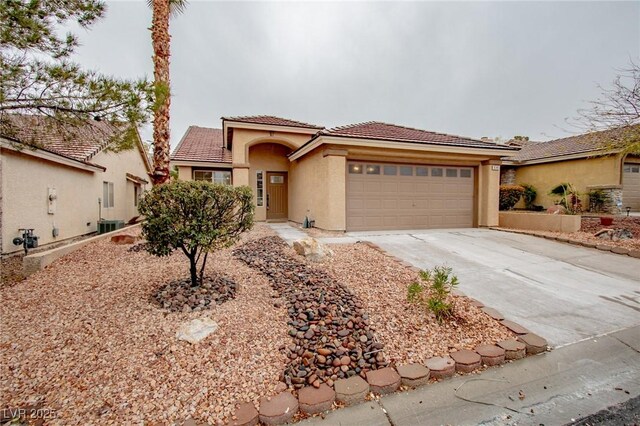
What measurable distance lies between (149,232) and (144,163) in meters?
18.3

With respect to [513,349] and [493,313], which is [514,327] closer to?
[493,313]

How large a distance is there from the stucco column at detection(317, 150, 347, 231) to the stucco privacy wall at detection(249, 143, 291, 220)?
568cm

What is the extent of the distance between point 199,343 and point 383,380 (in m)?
1.94

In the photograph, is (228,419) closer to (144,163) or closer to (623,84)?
(623,84)

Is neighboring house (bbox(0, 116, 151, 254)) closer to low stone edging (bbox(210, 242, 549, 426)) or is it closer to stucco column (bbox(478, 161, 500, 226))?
low stone edging (bbox(210, 242, 549, 426))

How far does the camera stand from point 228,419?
2143mm

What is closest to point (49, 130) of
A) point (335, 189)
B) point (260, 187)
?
point (335, 189)

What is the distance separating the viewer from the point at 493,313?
3867 millimetres

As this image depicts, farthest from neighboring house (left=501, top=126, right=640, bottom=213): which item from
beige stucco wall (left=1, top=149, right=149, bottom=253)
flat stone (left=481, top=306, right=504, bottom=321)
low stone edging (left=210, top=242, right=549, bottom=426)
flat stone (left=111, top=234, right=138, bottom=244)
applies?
beige stucco wall (left=1, top=149, right=149, bottom=253)

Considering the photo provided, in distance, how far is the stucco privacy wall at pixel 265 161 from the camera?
45.8 ft

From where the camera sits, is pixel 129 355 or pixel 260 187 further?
pixel 260 187

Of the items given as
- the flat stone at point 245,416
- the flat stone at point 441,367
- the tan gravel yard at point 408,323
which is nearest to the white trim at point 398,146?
the tan gravel yard at point 408,323

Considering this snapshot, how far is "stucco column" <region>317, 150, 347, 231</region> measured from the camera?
898 centimetres

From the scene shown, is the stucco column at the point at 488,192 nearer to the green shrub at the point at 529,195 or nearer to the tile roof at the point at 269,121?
the green shrub at the point at 529,195
